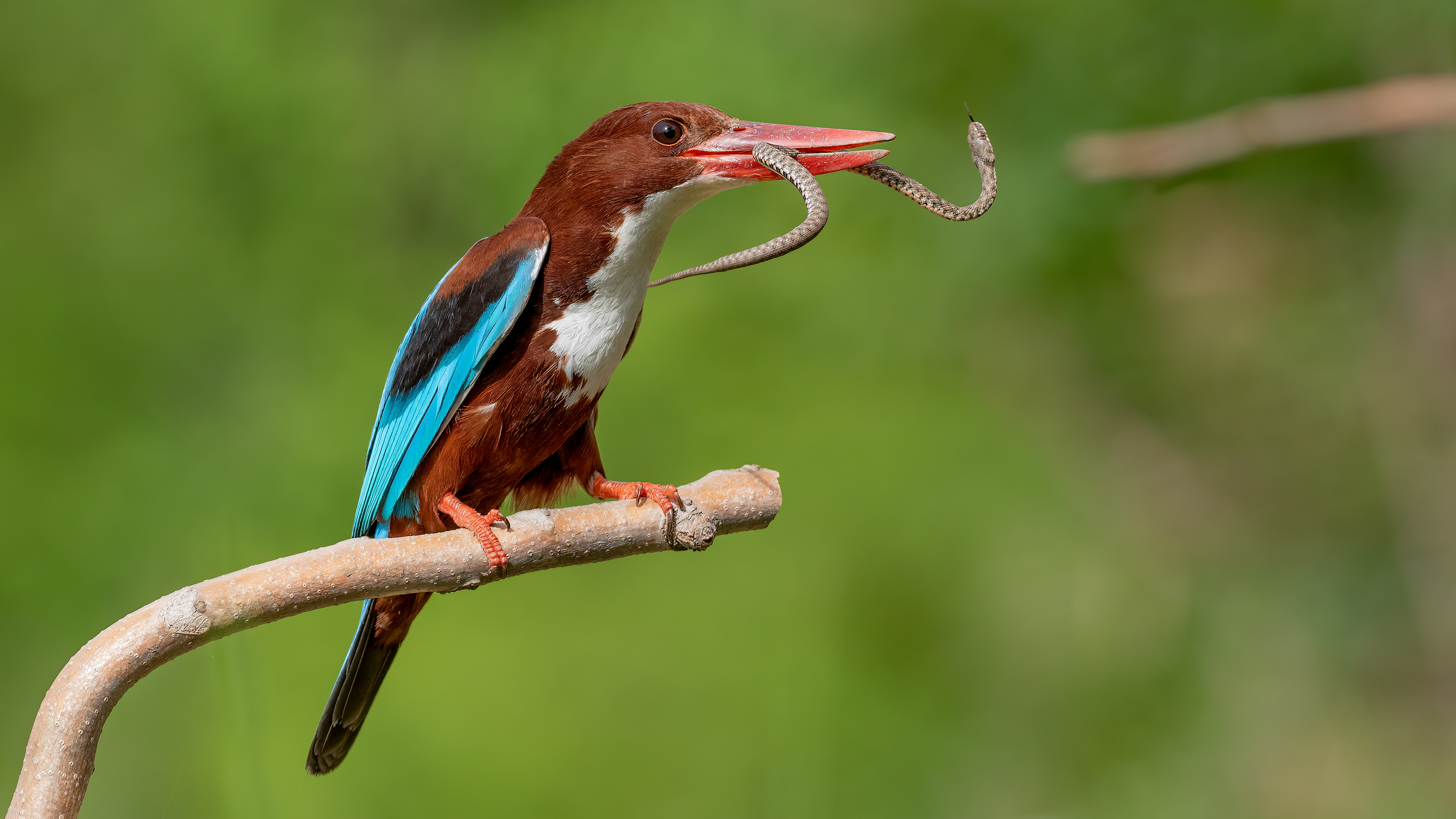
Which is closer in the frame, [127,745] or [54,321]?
[127,745]

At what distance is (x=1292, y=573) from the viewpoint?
3.98 m

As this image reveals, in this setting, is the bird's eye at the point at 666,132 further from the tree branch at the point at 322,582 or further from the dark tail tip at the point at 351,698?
the dark tail tip at the point at 351,698

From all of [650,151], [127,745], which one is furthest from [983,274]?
[127,745]

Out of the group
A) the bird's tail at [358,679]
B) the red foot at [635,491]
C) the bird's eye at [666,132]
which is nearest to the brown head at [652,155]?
the bird's eye at [666,132]

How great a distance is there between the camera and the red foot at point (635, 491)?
59.1 inches

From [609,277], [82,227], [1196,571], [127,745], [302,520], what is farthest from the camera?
[1196,571]

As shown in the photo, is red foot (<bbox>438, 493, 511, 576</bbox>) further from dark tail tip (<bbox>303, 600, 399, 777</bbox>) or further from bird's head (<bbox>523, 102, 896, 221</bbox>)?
bird's head (<bbox>523, 102, 896, 221</bbox>)

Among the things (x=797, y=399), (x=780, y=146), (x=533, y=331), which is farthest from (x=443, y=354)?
(x=797, y=399)

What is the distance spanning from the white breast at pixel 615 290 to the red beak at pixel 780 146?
0.02 m

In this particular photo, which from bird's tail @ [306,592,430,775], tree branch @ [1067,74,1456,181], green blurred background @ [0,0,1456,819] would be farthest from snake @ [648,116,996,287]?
green blurred background @ [0,0,1456,819]

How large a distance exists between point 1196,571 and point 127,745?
3.24m

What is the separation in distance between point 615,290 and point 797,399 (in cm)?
215

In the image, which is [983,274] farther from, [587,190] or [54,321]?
[54,321]

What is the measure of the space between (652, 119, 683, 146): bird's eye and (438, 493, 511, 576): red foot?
1.68ft
